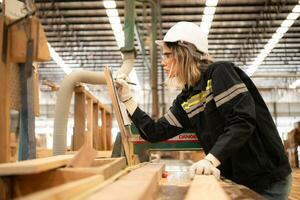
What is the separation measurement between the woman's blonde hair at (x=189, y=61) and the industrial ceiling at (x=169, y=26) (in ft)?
13.4

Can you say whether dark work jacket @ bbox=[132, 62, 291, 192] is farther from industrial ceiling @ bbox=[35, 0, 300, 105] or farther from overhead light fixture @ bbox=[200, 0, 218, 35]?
overhead light fixture @ bbox=[200, 0, 218, 35]

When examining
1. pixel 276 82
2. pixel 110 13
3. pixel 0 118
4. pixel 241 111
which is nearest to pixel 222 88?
pixel 241 111

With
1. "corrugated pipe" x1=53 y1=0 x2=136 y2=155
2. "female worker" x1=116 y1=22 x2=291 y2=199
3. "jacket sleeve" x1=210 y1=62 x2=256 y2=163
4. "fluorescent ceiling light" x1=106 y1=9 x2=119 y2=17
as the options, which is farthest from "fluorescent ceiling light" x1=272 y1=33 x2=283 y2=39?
"jacket sleeve" x1=210 y1=62 x2=256 y2=163

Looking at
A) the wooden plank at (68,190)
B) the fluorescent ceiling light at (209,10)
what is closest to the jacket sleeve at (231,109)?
the wooden plank at (68,190)

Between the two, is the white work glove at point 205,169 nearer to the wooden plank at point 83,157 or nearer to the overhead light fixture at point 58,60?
the wooden plank at point 83,157

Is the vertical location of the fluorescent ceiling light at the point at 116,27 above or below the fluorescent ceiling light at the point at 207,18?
below

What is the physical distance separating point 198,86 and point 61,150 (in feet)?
4.73

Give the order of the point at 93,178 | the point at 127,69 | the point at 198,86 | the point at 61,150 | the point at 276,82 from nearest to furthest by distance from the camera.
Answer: the point at 93,178 < the point at 198,86 < the point at 61,150 < the point at 127,69 < the point at 276,82

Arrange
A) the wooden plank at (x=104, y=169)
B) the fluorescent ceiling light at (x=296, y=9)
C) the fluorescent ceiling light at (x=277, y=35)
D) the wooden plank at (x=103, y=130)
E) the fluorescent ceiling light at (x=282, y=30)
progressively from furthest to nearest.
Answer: the fluorescent ceiling light at (x=277, y=35)
the fluorescent ceiling light at (x=282, y=30)
the fluorescent ceiling light at (x=296, y=9)
the wooden plank at (x=103, y=130)
the wooden plank at (x=104, y=169)

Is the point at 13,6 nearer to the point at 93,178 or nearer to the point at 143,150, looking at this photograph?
the point at 93,178

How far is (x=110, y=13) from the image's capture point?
735 cm

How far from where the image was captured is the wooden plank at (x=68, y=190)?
910mm

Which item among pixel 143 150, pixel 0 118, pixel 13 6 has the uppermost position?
pixel 13 6

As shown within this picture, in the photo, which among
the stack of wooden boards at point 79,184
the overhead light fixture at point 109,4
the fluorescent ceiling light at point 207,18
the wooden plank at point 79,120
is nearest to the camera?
the stack of wooden boards at point 79,184
